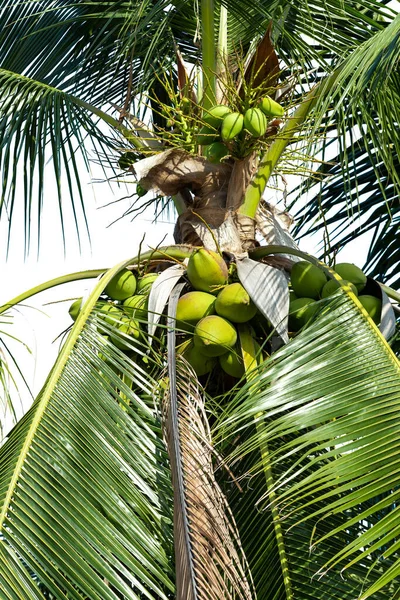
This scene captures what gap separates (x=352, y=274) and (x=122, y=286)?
0.84m

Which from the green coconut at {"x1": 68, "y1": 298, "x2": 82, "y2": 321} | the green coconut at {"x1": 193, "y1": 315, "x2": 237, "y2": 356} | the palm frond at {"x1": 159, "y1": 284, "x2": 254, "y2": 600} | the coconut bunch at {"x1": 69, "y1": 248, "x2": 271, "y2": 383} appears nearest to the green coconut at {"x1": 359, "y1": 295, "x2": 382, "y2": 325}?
the coconut bunch at {"x1": 69, "y1": 248, "x2": 271, "y2": 383}

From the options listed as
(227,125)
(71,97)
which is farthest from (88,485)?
(71,97)

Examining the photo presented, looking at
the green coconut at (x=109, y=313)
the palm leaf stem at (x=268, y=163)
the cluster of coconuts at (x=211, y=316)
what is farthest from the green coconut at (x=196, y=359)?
the palm leaf stem at (x=268, y=163)

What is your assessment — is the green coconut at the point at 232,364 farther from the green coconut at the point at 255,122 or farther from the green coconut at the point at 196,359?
the green coconut at the point at 255,122

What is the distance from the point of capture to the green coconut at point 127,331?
3.14m

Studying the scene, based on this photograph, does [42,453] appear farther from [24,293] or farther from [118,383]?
[24,293]

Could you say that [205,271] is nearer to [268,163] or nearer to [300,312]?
[300,312]

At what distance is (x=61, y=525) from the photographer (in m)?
2.41

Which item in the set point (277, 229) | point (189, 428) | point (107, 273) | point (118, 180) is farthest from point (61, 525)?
point (118, 180)

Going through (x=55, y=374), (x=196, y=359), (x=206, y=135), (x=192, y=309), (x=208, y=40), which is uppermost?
(x=208, y=40)

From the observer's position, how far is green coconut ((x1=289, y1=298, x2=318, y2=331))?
10.1 feet

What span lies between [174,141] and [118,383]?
122cm

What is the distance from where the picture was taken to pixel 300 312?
313 centimetres

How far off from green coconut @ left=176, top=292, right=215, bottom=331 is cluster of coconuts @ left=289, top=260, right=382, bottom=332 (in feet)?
0.93
